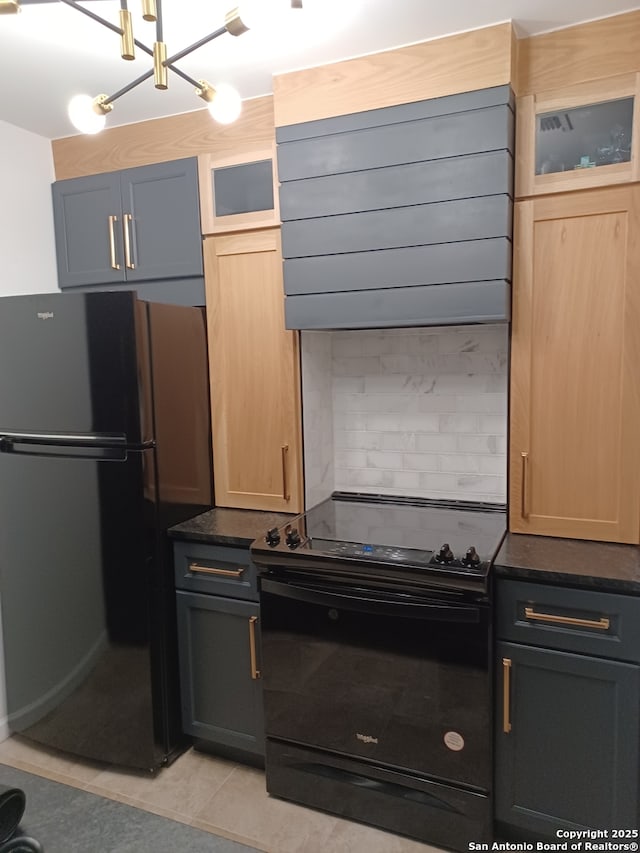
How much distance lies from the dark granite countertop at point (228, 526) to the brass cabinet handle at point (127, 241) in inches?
43.0

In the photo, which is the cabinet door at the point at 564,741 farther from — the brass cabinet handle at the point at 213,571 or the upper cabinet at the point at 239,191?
the upper cabinet at the point at 239,191

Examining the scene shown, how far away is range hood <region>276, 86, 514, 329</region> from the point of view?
6.30 feet

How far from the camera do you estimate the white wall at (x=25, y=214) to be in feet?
8.30

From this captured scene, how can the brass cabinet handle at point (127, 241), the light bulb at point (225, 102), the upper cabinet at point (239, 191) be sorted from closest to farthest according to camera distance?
the light bulb at point (225, 102), the upper cabinet at point (239, 191), the brass cabinet handle at point (127, 241)

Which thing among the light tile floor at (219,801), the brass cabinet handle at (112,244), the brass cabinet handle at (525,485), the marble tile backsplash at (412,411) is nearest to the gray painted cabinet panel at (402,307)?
the marble tile backsplash at (412,411)

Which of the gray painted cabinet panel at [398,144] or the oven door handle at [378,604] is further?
the gray painted cabinet panel at [398,144]

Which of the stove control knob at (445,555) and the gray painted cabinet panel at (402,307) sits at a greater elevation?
the gray painted cabinet panel at (402,307)

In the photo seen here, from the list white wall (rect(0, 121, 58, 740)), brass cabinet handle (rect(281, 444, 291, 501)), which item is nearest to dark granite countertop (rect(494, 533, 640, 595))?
brass cabinet handle (rect(281, 444, 291, 501))

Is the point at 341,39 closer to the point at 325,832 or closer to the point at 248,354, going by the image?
the point at 248,354

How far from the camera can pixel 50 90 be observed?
2234mm

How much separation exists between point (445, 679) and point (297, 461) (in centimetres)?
96

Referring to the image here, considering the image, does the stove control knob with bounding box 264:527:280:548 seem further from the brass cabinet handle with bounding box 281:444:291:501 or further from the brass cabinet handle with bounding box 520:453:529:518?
the brass cabinet handle with bounding box 520:453:529:518

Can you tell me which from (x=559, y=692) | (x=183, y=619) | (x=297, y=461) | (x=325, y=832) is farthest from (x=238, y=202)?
(x=325, y=832)

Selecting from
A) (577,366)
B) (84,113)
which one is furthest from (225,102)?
(577,366)
